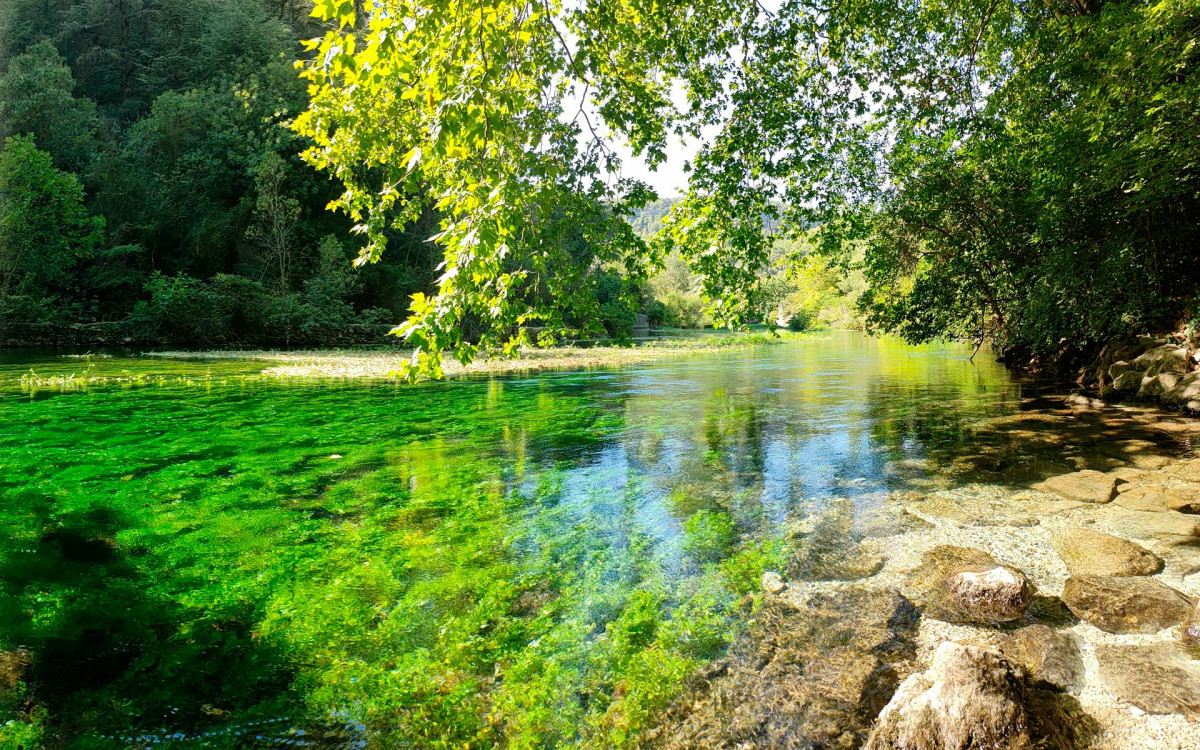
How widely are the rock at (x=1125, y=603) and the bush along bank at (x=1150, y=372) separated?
881cm

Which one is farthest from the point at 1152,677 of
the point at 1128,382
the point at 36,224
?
the point at 36,224

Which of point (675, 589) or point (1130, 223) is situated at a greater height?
point (1130, 223)

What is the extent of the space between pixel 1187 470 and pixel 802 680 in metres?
6.93

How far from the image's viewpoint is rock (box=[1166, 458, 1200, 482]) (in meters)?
6.66

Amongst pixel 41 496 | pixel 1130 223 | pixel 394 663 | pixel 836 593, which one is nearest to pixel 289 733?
pixel 394 663

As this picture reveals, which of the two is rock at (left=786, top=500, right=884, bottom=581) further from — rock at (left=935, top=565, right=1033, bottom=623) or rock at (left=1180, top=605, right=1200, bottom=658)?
rock at (left=1180, top=605, right=1200, bottom=658)

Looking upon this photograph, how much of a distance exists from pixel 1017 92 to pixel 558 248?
462 inches

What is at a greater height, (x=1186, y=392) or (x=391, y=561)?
(x=1186, y=392)

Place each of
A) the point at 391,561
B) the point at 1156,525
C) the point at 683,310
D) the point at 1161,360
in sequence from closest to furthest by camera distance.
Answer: the point at 391,561
the point at 1156,525
the point at 1161,360
the point at 683,310

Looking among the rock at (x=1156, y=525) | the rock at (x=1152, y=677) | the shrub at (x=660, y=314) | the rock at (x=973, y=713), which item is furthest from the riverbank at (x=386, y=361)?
the shrub at (x=660, y=314)

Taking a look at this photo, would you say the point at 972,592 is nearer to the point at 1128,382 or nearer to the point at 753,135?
the point at 753,135

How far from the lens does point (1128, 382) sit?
1262 cm

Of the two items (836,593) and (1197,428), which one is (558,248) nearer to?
(836,593)

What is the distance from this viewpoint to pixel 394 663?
11.5 feet
